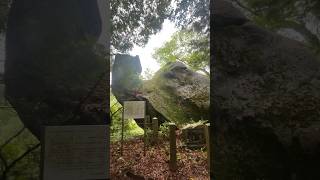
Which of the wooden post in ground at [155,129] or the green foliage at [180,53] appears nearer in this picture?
the wooden post in ground at [155,129]

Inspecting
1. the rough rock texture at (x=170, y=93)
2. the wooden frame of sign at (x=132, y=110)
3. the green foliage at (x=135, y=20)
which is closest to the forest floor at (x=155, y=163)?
the wooden frame of sign at (x=132, y=110)

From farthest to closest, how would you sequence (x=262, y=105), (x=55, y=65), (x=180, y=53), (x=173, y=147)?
(x=180, y=53) < (x=173, y=147) < (x=55, y=65) < (x=262, y=105)

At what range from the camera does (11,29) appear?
Answer: 15.9 feet

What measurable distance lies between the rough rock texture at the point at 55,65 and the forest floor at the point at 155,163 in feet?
8.65

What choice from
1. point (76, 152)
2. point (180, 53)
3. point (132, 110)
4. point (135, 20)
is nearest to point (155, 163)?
point (132, 110)

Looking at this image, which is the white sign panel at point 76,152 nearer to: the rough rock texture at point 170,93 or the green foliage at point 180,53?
the rough rock texture at point 170,93

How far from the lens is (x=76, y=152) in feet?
15.3

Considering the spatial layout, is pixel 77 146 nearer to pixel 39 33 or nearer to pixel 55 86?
pixel 55 86

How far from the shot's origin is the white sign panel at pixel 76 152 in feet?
15.0

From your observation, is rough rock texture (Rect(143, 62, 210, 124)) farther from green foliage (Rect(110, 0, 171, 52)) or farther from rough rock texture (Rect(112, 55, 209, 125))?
green foliage (Rect(110, 0, 171, 52))

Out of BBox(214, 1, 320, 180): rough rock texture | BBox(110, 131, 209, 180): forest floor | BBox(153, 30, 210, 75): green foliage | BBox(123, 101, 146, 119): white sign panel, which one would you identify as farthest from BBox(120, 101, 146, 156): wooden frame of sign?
BBox(214, 1, 320, 180): rough rock texture

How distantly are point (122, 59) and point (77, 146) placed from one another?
4177 mm

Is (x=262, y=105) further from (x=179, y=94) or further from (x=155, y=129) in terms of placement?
(x=179, y=94)

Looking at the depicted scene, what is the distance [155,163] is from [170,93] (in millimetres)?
3503
